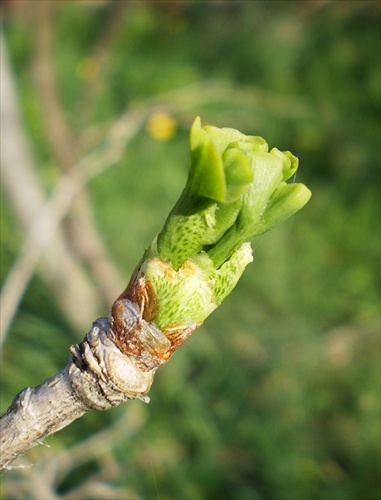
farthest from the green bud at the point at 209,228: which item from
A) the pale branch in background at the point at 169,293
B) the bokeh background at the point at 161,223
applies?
the bokeh background at the point at 161,223

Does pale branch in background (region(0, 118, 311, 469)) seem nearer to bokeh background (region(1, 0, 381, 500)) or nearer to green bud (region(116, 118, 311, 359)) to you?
green bud (region(116, 118, 311, 359))

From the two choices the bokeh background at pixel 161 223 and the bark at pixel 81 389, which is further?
the bokeh background at pixel 161 223

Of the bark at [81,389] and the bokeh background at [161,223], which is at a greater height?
the bokeh background at [161,223]

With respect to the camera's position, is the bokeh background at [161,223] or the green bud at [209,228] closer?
the green bud at [209,228]

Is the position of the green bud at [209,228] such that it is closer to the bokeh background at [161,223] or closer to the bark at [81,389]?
the bark at [81,389]

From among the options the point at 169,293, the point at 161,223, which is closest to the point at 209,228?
the point at 169,293

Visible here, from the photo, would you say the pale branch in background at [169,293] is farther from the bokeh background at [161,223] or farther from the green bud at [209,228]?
the bokeh background at [161,223]

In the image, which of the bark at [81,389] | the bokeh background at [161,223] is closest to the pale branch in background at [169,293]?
the bark at [81,389]
